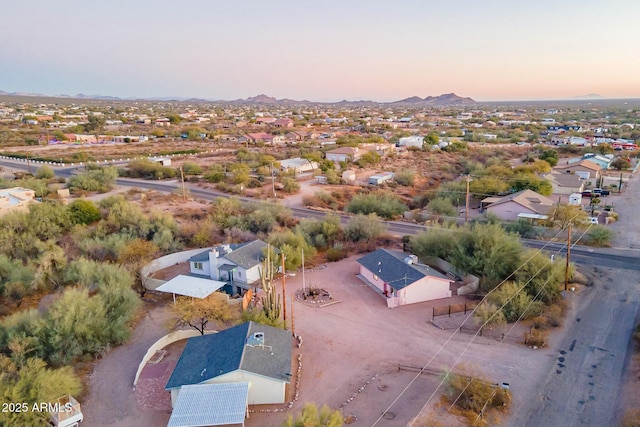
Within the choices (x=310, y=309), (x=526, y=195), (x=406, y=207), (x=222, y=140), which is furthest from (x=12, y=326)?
(x=222, y=140)

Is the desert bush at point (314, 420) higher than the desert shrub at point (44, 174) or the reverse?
the reverse

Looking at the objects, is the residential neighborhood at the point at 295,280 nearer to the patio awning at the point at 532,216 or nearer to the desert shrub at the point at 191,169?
the patio awning at the point at 532,216

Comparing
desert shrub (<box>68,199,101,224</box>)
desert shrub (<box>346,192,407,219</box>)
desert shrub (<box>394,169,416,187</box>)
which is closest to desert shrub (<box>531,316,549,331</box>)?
desert shrub (<box>346,192,407,219</box>)

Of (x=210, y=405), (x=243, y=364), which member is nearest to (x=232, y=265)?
(x=243, y=364)

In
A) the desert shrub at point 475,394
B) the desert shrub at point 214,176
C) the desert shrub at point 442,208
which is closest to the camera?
the desert shrub at point 475,394

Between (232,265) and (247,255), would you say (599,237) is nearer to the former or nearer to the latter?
(247,255)

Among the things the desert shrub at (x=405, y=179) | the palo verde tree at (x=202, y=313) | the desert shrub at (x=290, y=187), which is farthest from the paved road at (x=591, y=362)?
the desert shrub at (x=290, y=187)

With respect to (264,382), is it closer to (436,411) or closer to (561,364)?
(436,411)
